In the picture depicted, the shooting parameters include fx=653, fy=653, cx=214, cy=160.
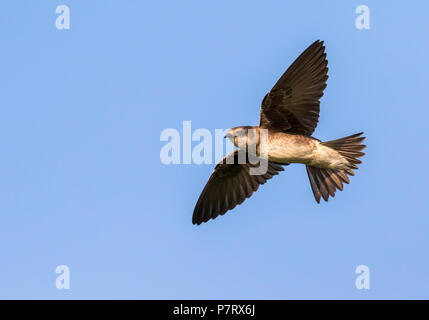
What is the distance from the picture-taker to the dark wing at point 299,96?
8195 millimetres

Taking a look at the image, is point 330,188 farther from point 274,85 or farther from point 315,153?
point 274,85

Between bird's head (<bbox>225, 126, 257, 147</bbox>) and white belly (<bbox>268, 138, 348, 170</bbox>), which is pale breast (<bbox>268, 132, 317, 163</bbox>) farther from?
bird's head (<bbox>225, 126, 257, 147</bbox>)

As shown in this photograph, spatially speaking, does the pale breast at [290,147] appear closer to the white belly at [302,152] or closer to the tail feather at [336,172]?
the white belly at [302,152]

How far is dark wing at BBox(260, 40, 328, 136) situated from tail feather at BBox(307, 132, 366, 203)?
1.60 feet

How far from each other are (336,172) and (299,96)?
3.69ft

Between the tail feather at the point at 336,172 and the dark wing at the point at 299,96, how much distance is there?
488 mm

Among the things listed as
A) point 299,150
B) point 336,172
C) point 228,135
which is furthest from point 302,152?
point 228,135

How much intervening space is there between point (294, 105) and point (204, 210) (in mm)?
2299

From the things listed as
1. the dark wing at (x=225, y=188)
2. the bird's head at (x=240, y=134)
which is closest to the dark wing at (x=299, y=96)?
the bird's head at (x=240, y=134)

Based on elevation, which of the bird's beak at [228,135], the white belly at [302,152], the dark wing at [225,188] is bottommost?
the dark wing at [225,188]

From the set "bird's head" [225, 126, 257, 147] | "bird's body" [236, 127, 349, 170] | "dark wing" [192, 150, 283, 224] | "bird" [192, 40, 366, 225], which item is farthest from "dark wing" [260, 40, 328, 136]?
"dark wing" [192, 150, 283, 224]

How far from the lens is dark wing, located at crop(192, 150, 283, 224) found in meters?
9.67

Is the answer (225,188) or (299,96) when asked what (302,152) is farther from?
(225,188)
